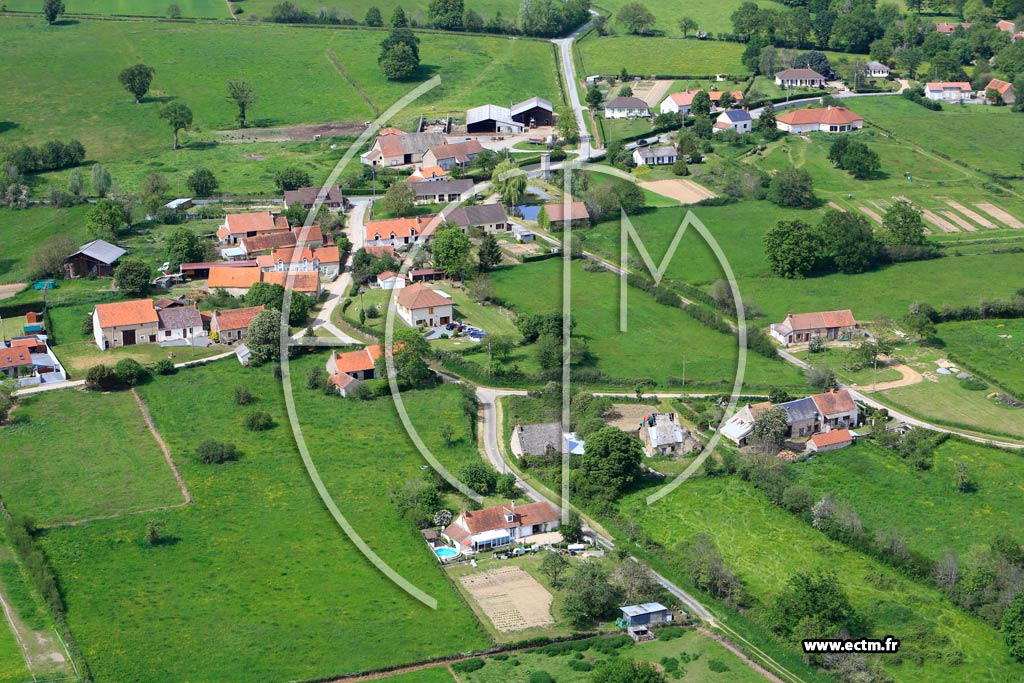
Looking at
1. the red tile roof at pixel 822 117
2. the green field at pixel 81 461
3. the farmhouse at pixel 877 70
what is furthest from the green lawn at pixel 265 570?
the farmhouse at pixel 877 70

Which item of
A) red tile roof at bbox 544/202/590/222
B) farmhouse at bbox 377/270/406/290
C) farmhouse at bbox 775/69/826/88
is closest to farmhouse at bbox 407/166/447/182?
red tile roof at bbox 544/202/590/222

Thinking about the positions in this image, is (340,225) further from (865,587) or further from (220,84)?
(865,587)

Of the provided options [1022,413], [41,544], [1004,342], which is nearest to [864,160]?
[1004,342]

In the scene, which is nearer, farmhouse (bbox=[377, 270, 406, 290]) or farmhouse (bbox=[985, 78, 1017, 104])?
farmhouse (bbox=[377, 270, 406, 290])

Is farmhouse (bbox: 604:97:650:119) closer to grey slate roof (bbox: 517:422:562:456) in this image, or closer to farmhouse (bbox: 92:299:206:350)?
farmhouse (bbox: 92:299:206:350)

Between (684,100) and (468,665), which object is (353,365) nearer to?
(468,665)

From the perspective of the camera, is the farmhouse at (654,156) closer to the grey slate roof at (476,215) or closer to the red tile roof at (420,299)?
the grey slate roof at (476,215)
